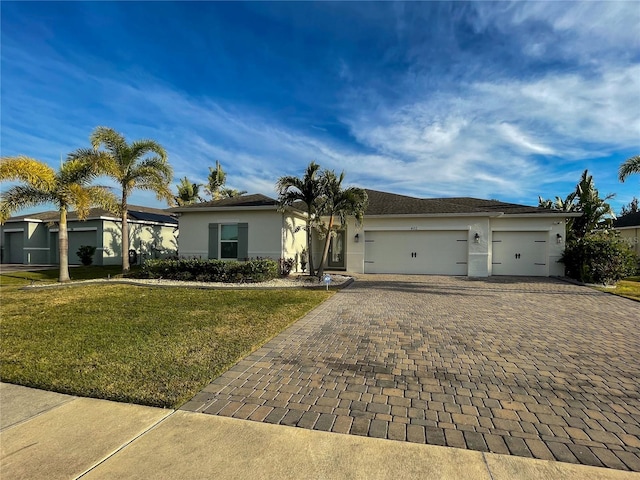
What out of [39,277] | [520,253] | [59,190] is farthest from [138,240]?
[520,253]

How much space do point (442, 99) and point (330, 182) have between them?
5126 millimetres

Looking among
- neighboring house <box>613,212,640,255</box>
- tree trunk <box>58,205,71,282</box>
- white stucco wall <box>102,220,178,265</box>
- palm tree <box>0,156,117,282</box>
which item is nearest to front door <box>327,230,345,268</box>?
palm tree <box>0,156,117,282</box>

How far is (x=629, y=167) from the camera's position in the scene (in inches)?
532

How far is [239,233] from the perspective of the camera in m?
15.4

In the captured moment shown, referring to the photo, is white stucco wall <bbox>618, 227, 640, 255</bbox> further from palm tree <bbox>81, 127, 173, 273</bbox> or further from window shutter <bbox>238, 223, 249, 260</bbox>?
palm tree <bbox>81, 127, 173, 273</bbox>

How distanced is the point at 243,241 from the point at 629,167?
1685 centimetres

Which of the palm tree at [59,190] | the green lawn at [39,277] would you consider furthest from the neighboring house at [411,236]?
the green lawn at [39,277]

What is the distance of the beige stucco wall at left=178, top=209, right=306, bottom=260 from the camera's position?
48.8 ft

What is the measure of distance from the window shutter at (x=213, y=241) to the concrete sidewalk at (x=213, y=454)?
42.2ft

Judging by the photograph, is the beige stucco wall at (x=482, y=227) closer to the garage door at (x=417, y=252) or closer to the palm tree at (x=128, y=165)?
the garage door at (x=417, y=252)

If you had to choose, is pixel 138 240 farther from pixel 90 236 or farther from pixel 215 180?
pixel 215 180

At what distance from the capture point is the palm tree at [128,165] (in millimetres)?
13633

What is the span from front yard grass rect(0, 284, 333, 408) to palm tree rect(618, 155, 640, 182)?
13745mm

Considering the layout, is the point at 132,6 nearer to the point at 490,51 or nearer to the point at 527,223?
the point at 490,51
